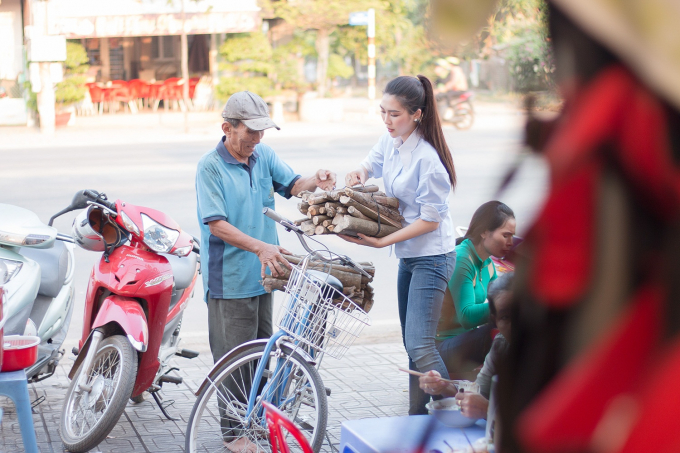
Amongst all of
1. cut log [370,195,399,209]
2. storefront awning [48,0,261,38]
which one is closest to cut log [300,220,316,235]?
cut log [370,195,399,209]

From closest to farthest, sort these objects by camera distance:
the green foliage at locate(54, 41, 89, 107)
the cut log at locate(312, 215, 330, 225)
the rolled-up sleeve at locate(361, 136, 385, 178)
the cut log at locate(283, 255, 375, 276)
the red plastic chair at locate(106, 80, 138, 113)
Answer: the cut log at locate(283, 255, 375, 276) → the cut log at locate(312, 215, 330, 225) → the rolled-up sleeve at locate(361, 136, 385, 178) → the green foliage at locate(54, 41, 89, 107) → the red plastic chair at locate(106, 80, 138, 113)

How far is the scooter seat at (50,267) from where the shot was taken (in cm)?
424

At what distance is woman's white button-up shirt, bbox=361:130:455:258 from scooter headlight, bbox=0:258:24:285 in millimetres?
1975

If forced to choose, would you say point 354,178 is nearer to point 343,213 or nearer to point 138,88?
point 343,213

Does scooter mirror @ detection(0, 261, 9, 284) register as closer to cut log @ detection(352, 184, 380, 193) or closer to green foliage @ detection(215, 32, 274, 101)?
cut log @ detection(352, 184, 380, 193)

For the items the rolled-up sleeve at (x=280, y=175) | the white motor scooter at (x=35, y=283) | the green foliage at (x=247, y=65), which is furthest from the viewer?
the green foliage at (x=247, y=65)

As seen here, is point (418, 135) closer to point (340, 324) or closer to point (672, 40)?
point (340, 324)

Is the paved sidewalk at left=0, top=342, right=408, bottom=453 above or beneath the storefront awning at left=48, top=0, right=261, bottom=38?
beneath

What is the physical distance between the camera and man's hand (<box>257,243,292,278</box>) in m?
3.41

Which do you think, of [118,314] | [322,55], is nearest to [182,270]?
[118,314]

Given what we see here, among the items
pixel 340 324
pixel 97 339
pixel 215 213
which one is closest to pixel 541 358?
pixel 340 324

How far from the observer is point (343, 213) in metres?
3.48

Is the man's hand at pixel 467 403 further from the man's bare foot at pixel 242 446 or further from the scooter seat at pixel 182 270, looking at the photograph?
the scooter seat at pixel 182 270

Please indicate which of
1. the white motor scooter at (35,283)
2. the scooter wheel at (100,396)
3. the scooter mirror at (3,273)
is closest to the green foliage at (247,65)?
the white motor scooter at (35,283)
